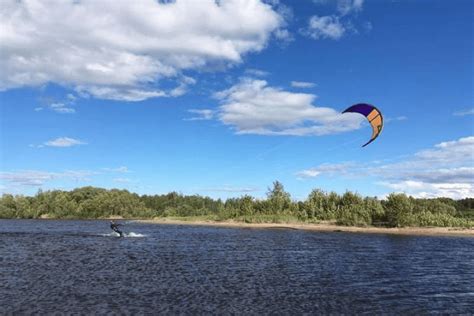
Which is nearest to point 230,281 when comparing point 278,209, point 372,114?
point 372,114

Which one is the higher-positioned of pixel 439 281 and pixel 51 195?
pixel 51 195

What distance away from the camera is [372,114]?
39.2 meters

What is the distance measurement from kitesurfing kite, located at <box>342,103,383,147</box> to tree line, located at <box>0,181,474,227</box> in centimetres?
6095

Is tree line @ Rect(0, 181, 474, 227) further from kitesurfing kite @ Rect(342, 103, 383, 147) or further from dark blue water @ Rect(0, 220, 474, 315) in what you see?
kitesurfing kite @ Rect(342, 103, 383, 147)

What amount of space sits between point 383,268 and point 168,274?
58.8 feet

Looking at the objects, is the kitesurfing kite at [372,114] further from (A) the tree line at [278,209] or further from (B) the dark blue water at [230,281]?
(A) the tree line at [278,209]

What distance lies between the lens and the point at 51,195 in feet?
630

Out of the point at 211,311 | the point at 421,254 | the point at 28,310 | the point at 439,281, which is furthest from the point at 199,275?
the point at 421,254

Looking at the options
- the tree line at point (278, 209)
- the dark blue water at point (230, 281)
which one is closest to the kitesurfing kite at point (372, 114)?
the dark blue water at point (230, 281)

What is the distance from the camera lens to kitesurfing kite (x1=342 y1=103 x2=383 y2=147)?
38219 millimetres

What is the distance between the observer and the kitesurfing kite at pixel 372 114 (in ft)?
125

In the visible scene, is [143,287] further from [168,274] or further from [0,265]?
[0,265]

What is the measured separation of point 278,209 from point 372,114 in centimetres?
9588

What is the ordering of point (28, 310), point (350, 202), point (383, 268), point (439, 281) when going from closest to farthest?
point (28, 310)
point (439, 281)
point (383, 268)
point (350, 202)
